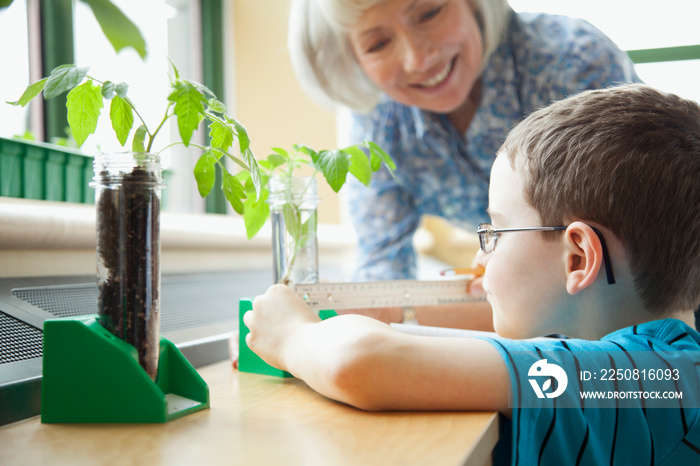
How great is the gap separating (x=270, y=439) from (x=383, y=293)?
Result: 0.46 m

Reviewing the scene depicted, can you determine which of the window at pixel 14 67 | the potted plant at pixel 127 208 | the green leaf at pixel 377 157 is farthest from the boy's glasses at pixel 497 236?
the window at pixel 14 67

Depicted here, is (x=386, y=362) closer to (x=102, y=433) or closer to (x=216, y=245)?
(x=102, y=433)

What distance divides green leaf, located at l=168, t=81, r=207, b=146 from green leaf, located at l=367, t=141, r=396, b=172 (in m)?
0.31

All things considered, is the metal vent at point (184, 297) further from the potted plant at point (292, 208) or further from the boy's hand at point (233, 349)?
the potted plant at point (292, 208)

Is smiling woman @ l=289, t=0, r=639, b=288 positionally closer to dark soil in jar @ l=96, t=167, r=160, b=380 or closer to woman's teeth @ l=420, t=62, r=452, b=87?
→ woman's teeth @ l=420, t=62, r=452, b=87

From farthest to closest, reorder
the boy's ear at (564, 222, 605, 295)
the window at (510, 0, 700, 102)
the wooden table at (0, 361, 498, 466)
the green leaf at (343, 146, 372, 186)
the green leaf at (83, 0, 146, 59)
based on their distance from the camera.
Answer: the window at (510, 0, 700, 102), the green leaf at (343, 146, 372, 186), the boy's ear at (564, 222, 605, 295), the wooden table at (0, 361, 498, 466), the green leaf at (83, 0, 146, 59)

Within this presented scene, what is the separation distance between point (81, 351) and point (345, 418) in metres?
0.27

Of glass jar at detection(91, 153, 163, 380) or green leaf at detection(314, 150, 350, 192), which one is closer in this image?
glass jar at detection(91, 153, 163, 380)

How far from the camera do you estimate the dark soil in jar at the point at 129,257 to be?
1.86 ft

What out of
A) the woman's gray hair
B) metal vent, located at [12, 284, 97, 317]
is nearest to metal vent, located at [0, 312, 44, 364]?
metal vent, located at [12, 284, 97, 317]

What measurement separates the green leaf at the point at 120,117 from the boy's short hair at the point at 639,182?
50 cm

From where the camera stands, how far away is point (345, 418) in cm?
56

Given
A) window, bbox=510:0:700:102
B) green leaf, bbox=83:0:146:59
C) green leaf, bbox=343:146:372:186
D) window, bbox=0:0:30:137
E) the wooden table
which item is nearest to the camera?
green leaf, bbox=83:0:146:59

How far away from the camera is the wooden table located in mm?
460
